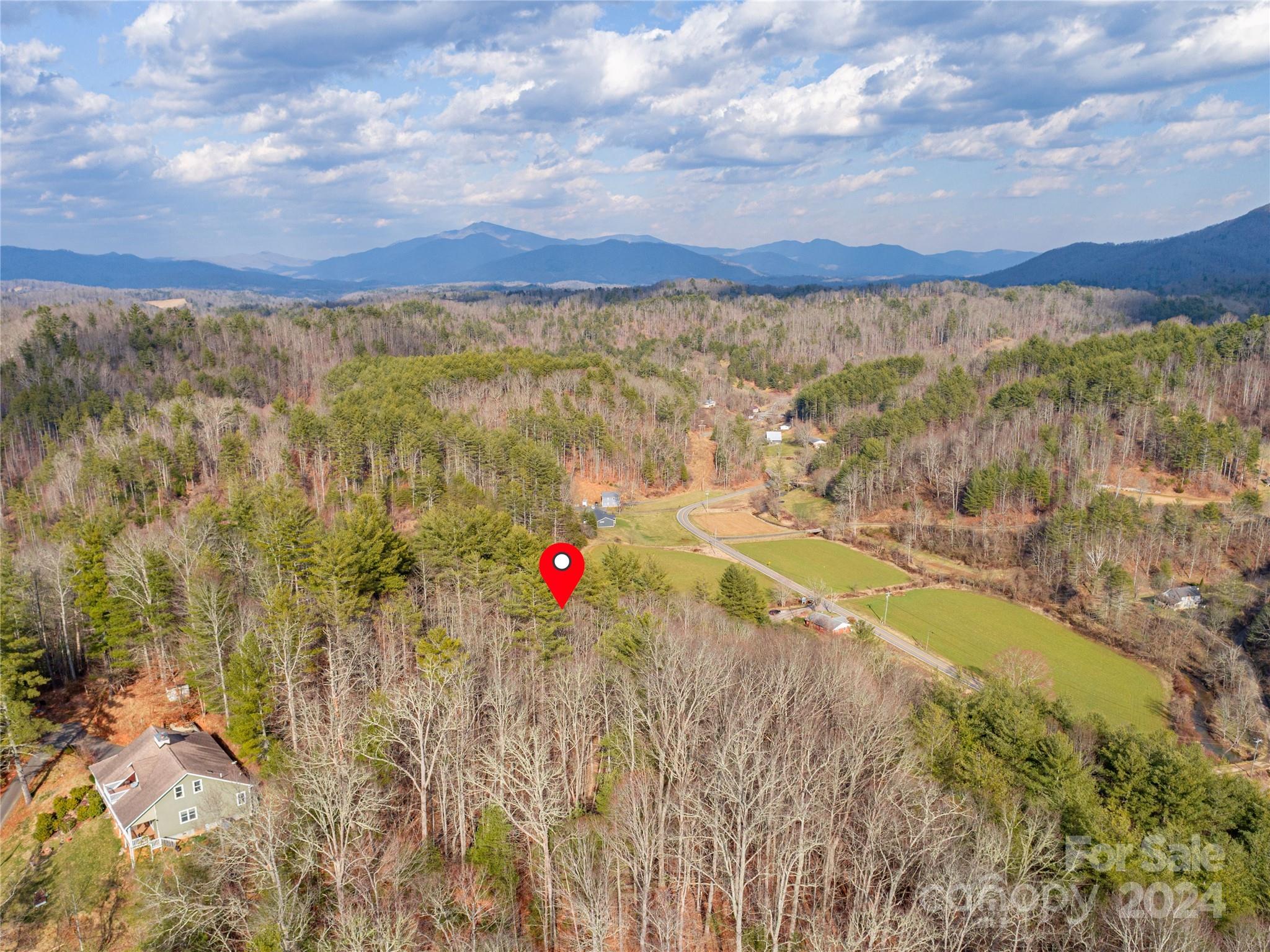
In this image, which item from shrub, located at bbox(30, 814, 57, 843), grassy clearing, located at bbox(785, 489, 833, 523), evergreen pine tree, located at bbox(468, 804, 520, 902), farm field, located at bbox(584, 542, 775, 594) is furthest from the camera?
grassy clearing, located at bbox(785, 489, 833, 523)

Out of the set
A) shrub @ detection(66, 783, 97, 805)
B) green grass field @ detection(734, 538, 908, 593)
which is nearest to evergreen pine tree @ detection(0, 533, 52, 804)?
shrub @ detection(66, 783, 97, 805)

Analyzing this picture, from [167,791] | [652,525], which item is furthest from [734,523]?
[167,791]

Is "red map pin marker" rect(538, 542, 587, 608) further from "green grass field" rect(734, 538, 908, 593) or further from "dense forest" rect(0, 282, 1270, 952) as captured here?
"green grass field" rect(734, 538, 908, 593)

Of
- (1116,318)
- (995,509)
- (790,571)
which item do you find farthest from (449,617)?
(1116,318)

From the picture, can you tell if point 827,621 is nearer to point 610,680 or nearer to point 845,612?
point 845,612

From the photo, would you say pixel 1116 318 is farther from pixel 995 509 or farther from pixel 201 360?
pixel 201 360

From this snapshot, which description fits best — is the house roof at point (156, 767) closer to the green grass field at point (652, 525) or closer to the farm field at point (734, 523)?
the green grass field at point (652, 525)
